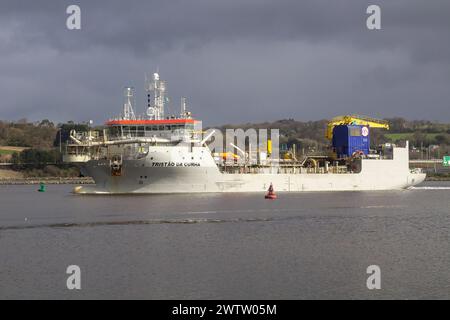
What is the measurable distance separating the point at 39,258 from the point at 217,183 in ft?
116

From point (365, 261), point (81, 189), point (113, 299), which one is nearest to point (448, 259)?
point (365, 261)

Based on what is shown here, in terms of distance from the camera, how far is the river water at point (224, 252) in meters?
23.3

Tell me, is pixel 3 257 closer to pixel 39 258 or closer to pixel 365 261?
pixel 39 258

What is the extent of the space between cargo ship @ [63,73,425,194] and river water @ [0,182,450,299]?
9100mm

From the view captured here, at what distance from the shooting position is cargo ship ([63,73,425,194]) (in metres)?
61.0

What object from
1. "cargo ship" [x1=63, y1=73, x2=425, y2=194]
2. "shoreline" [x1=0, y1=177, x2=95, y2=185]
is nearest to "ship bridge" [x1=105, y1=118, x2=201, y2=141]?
"cargo ship" [x1=63, y1=73, x2=425, y2=194]

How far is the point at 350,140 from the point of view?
78.1 meters

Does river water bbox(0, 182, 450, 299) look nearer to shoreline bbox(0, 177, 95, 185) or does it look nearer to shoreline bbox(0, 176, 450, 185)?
shoreline bbox(0, 177, 95, 185)

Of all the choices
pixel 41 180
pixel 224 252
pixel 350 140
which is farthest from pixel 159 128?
pixel 41 180

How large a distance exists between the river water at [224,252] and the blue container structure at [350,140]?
85.8ft

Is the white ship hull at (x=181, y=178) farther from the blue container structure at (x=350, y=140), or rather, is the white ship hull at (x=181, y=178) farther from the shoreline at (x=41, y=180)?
the shoreline at (x=41, y=180)

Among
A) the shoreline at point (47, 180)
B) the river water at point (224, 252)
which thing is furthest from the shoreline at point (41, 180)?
the river water at point (224, 252)

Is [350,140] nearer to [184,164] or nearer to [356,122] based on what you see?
[356,122]

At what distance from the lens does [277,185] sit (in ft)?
232
